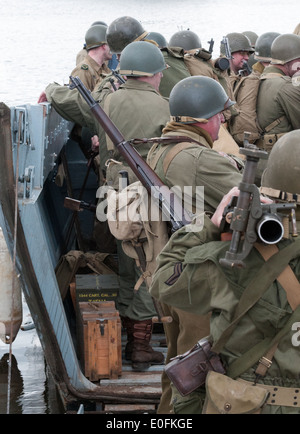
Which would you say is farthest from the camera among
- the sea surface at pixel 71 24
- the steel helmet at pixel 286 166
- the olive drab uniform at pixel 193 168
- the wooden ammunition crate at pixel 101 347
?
the sea surface at pixel 71 24

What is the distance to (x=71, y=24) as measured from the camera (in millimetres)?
47156

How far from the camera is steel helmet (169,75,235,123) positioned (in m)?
5.41

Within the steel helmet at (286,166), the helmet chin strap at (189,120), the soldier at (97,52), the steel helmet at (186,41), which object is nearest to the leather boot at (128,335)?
the helmet chin strap at (189,120)

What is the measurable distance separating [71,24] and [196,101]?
42.9 meters

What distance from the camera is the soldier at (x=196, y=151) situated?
5.14 metres

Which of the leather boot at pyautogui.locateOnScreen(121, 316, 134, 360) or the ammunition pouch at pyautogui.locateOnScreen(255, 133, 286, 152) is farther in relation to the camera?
the ammunition pouch at pyautogui.locateOnScreen(255, 133, 286, 152)

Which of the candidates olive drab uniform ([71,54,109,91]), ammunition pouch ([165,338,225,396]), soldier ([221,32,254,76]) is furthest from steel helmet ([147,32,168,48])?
ammunition pouch ([165,338,225,396])

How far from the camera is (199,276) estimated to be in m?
3.72

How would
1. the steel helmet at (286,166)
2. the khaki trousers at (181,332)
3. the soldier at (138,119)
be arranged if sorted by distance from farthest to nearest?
the soldier at (138,119), the khaki trousers at (181,332), the steel helmet at (286,166)

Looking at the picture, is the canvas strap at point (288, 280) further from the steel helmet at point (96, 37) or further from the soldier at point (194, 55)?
the steel helmet at point (96, 37)

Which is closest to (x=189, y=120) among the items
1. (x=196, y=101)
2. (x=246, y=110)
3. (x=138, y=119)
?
(x=196, y=101)

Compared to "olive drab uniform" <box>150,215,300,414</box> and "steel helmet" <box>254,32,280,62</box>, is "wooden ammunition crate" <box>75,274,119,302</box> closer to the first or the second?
"olive drab uniform" <box>150,215,300,414</box>
